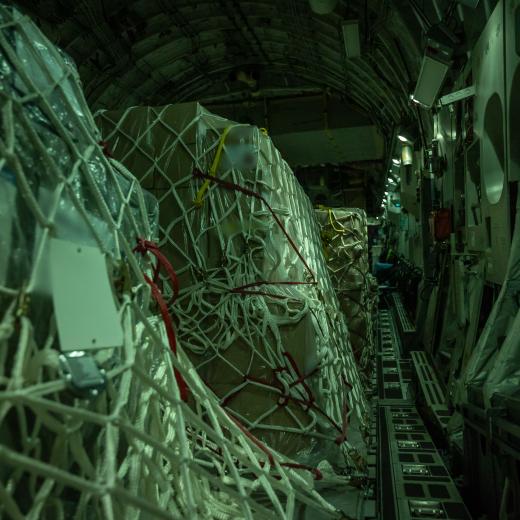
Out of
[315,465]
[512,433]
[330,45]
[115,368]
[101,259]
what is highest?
[330,45]

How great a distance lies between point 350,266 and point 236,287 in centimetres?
400

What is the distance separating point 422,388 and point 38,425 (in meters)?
3.82

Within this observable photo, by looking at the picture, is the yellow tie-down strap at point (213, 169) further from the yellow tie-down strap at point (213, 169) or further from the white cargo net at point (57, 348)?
the white cargo net at point (57, 348)

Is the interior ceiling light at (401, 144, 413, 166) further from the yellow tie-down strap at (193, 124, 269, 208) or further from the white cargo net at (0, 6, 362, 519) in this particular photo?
the white cargo net at (0, 6, 362, 519)

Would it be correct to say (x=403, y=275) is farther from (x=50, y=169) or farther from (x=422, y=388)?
(x=50, y=169)

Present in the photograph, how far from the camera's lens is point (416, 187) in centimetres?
766

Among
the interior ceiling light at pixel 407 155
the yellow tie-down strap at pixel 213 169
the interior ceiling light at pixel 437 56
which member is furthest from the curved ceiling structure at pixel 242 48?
the yellow tie-down strap at pixel 213 169

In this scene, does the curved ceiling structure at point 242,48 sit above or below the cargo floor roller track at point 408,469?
above

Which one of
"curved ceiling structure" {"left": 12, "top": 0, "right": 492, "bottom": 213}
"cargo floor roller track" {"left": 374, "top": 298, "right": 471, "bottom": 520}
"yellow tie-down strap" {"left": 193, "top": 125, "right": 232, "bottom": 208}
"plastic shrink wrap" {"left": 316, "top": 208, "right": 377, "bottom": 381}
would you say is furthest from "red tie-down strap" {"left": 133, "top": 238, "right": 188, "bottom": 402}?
"plastic shrink wrap" {"left": 316, "top": 208, "right": 377, "bottom": 381}

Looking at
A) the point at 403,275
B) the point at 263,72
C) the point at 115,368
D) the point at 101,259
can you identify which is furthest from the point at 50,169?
the point at 403,275

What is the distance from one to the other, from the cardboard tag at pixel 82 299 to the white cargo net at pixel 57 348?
0.18ft

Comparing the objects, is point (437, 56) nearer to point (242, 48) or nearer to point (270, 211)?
point (270, 211)

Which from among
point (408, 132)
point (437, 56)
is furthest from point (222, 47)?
point (437, 56)

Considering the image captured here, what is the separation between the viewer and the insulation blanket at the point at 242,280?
2.95m
